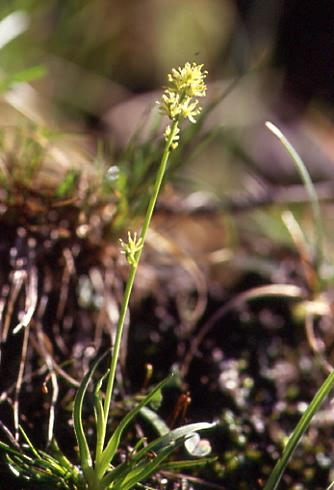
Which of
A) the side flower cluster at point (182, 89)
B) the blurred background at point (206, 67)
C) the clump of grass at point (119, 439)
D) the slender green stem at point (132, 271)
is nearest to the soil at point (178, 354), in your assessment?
the clump of grass at point (119, 439)

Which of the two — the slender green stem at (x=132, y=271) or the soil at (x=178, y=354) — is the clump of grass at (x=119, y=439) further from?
the soil at (x=178, y=354)

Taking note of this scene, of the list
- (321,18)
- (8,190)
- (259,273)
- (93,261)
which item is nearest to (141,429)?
(93,261)

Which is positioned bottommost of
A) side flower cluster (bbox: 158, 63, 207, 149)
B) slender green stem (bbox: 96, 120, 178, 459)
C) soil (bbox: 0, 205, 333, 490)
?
soil (bbox: 0, 205, 333, 490)

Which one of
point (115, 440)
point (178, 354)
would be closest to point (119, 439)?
point (115, 440)

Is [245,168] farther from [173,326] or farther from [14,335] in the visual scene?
[14,335]

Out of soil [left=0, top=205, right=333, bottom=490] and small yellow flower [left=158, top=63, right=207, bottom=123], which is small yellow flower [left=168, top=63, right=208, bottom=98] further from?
soil [left=0, top=205, right=333, bottom=490]

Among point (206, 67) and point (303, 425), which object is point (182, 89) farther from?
point (206, 67)

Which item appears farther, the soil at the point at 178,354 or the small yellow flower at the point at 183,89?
the soil at the point at 178,354

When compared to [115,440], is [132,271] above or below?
above

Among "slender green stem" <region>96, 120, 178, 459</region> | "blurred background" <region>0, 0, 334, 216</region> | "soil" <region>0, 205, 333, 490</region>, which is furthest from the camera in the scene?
"blurred background" <region>0, 0, 334, 216</region>

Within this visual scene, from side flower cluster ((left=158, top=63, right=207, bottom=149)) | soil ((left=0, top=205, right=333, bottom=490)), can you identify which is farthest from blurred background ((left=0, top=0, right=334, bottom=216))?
side flower cluster ((left=158, top=63, right=207, bottom=149))

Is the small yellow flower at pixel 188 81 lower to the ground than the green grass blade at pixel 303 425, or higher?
higher

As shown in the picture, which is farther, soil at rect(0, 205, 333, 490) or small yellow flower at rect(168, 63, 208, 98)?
soil at rect(0, 205, 333, 490)

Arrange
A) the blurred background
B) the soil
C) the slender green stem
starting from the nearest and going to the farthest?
the slender green stem
the soil
the blurred background
